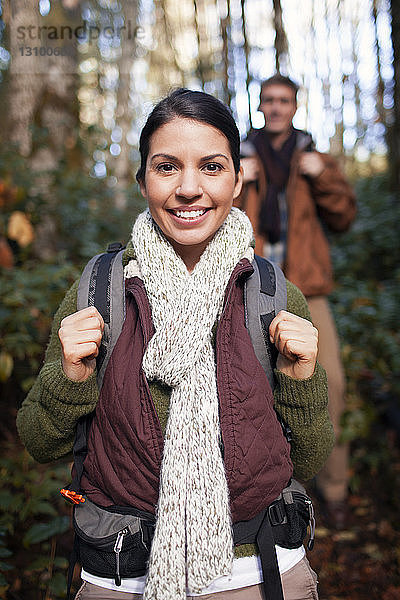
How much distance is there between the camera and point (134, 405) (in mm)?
1584

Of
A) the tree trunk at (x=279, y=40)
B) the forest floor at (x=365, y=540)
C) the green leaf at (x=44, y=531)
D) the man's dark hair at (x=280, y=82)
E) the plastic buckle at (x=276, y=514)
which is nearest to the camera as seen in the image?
the plastic buckle at (x=276, y=514)

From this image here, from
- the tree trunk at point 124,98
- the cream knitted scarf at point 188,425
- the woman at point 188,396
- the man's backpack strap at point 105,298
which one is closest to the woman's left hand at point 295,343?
the woman at point 188,396

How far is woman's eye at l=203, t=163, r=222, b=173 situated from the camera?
1.76 metres

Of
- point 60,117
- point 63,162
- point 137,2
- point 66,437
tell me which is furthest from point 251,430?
point 137,2

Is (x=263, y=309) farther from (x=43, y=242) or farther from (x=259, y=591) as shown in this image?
(x=43, y=242)

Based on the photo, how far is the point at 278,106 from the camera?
142 inches

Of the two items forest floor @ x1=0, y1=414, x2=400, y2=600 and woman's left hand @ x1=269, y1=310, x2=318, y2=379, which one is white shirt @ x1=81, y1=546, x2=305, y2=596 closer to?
woman's left hand @ x1=269, y1=310, x2=318, y2=379

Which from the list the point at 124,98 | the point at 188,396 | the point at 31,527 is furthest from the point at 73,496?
the point at 124,98

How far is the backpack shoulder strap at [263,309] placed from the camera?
1715 millimetres

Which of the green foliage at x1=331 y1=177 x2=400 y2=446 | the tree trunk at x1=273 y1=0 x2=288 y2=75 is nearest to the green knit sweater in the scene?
the green foliage at x1=331 y1=177 x2=400 y2=446

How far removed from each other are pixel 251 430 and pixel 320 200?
246cm

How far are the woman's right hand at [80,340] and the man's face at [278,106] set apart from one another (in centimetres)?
249

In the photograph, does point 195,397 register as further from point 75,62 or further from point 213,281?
point 75,62

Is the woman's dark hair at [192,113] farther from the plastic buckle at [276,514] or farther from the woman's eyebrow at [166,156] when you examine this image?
the plastic buckle at [276,514]
